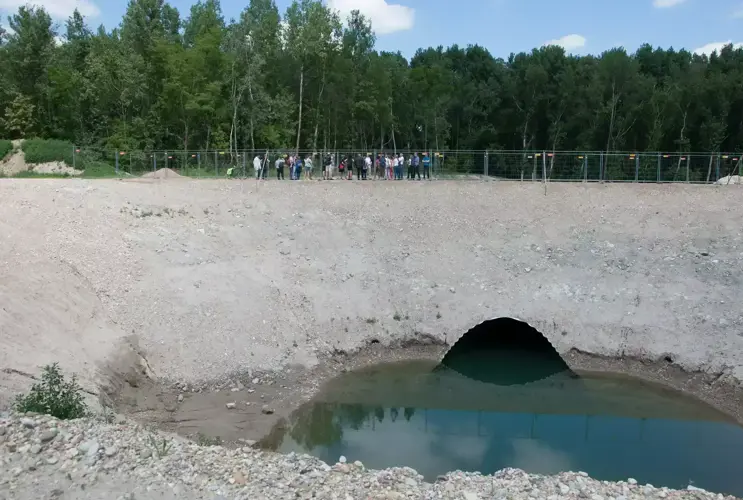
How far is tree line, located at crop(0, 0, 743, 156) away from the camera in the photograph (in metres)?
47.1

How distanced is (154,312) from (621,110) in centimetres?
4769

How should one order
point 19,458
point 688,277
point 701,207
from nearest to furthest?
1. point 19,458
2. point 688,277
3. point 701,207

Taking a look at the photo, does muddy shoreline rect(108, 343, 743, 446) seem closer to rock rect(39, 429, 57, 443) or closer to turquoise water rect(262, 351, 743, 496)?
turquoise water rect(262, 351, 743, 496)

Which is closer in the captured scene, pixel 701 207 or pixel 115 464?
pixel 115 464

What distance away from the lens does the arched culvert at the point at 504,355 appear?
21125 millimetres

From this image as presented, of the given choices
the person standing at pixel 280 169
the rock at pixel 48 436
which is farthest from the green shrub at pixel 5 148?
the rock at pixel 48 436

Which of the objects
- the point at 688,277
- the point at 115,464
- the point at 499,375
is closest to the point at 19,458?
the point at 115,464

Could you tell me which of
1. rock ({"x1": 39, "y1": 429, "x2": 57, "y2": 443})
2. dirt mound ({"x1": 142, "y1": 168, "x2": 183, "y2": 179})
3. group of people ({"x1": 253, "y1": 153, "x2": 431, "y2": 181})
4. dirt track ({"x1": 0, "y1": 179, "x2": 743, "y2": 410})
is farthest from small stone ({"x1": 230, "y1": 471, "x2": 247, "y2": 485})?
dirt mound ({"x1": 142, "y1": 168, "x2": 183, "y2": 179})

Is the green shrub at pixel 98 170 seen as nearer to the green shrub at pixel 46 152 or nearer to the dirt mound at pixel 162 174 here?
the dirt mound at pixel 162 174

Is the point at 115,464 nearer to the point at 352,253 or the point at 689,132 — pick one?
the point at 352,253

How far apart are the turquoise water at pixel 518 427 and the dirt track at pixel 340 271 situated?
1843 mm

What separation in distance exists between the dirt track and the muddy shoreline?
0.42 m

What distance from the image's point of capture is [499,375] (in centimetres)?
2125

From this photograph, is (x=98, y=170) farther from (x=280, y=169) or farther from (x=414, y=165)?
(x=414, y=165)
